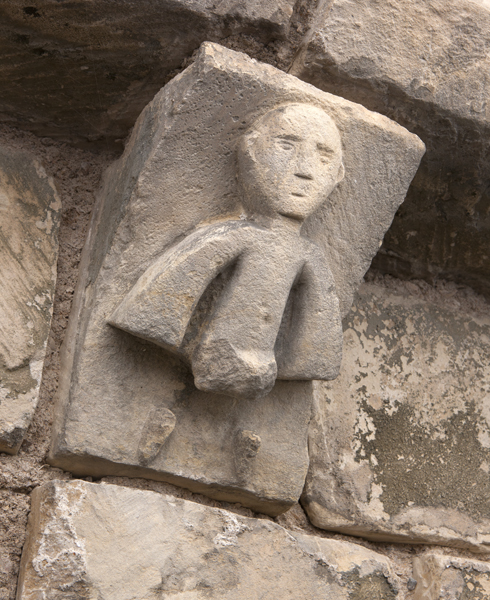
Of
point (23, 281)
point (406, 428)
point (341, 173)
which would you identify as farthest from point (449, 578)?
point (23, 281)

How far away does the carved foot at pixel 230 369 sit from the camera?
1.37 metres

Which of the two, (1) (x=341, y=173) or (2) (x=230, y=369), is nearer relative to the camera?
(2) (x=230, y=369)

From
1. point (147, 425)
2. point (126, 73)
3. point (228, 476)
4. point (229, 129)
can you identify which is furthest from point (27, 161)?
point (228, 476)

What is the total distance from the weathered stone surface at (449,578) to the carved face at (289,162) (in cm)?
100

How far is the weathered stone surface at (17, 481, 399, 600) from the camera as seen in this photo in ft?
4.37

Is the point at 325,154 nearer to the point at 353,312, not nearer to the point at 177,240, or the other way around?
the point at 177,240

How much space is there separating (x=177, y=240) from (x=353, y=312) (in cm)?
71

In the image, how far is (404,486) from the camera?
6.19ft

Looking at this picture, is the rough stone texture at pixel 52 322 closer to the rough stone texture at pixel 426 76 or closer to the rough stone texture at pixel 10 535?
the rough stone texture at pixel 10 535

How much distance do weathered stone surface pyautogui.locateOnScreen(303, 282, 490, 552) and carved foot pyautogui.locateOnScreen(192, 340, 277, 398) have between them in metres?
0.51

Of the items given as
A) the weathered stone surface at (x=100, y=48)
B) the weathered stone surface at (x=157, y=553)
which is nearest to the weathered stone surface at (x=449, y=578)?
the weathered stone surface at (x=157, y=553)

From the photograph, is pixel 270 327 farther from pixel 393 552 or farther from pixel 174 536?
pixel 393 552

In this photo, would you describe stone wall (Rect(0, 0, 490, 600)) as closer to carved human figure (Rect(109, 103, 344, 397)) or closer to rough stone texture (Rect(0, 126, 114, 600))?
rough stone texture (Rect(0, 126, 114, 600))

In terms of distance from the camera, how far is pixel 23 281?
5.13 ft
